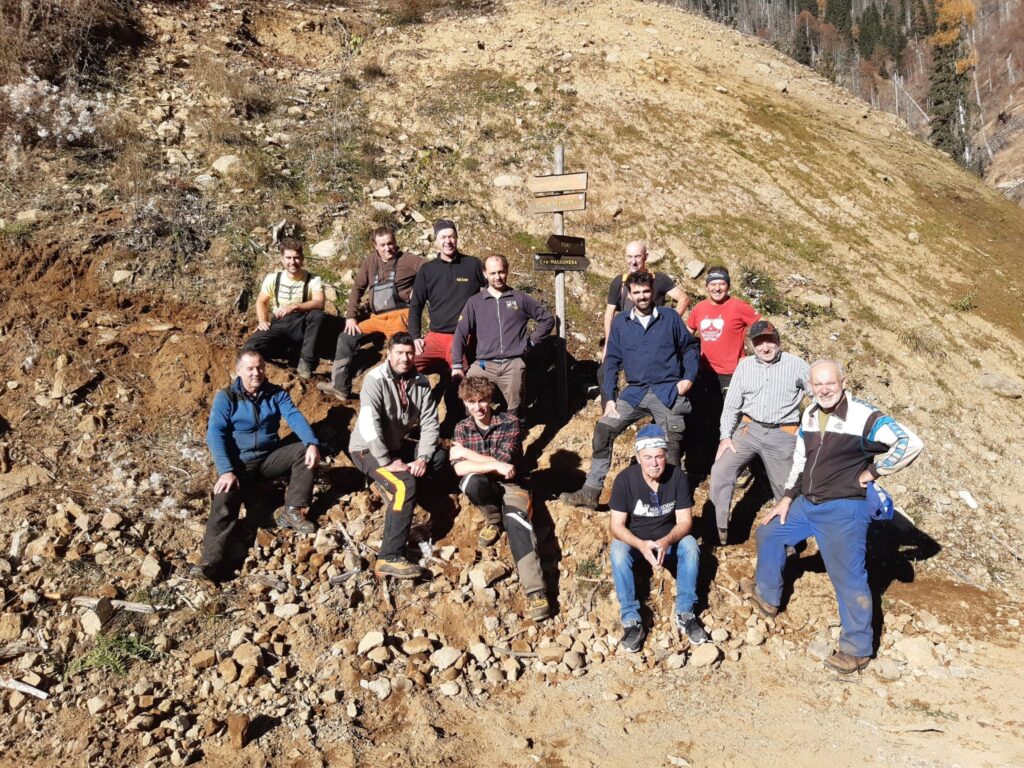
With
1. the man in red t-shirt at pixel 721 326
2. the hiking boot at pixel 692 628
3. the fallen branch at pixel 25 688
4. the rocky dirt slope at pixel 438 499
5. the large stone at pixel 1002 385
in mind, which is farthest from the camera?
the large stone at pixel 1002 385

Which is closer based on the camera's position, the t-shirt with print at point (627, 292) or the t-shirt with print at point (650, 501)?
the t-shirt with print at point (650, 501)

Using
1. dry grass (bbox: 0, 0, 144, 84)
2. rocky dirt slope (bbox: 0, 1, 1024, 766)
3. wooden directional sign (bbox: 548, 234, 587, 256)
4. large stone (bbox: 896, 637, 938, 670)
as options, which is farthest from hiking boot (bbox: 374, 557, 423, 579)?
dry grass (bbox: 0, 0, 144, 84)

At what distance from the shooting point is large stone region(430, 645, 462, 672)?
461cm

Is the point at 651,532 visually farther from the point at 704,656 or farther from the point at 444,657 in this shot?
the point at 444,657

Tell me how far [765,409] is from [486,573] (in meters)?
2.74

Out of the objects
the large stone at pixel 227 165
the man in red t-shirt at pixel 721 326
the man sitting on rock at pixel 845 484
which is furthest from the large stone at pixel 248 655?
the large stone at pixel 227 165

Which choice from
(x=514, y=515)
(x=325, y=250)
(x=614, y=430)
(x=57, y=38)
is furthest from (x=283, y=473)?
(x=57, y=38)

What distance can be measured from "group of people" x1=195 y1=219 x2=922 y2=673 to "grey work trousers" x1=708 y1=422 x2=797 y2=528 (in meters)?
0.01

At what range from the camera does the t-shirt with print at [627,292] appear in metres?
6.38

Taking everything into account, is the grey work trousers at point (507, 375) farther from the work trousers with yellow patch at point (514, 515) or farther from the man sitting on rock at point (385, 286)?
the man sitting on rock at point (385, 286)

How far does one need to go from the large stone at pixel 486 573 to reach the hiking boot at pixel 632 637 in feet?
3.70

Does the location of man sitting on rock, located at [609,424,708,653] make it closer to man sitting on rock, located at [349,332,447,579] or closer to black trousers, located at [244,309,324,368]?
man sitting on rock, located at [349,332,447,579]

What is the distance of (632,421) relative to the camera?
19.4ft

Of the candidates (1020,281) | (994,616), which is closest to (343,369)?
(994,616)
